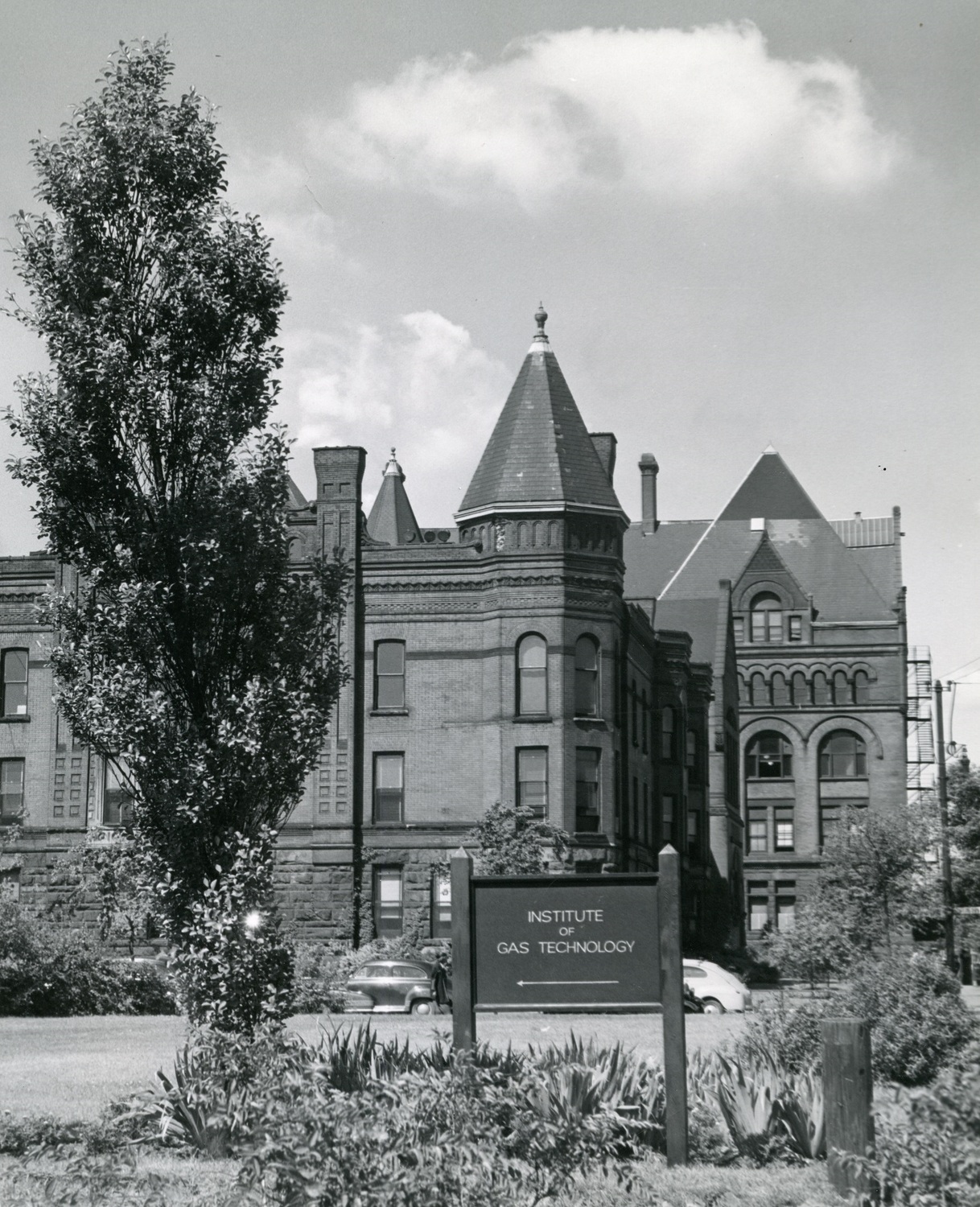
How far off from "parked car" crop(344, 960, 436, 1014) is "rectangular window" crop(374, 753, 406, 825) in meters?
10.6

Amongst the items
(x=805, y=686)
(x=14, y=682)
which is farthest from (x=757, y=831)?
(x=14, y=682)

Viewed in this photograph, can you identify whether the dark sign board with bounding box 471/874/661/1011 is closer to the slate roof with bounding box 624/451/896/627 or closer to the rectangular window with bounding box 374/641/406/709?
the rectangular window with bounding box 374/641/406/709

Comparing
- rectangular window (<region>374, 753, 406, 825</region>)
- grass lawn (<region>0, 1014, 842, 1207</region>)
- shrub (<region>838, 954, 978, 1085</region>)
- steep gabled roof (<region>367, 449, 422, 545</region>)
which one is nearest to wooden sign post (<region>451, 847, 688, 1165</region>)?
grass lawn (<region>0, 1014, 842, 1207</region>)

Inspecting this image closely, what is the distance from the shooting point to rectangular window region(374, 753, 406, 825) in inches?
1767

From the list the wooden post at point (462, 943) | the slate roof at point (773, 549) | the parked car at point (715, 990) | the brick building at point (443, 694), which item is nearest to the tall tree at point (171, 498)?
the wooden post at point (462, 943)

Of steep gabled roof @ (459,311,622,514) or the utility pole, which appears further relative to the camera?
steep gabled roof @ (459,311,622,514)

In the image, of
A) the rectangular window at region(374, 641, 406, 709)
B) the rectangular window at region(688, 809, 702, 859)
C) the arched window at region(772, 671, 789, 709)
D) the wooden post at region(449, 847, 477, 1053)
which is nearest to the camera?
the wooden post at region(449, 847, 477, 1053)

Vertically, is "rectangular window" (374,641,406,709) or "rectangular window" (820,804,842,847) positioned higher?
"rectangular window" (374,641,406,709)

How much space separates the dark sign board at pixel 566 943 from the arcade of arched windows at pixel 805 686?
2593 inches

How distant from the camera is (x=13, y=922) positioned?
3081cm

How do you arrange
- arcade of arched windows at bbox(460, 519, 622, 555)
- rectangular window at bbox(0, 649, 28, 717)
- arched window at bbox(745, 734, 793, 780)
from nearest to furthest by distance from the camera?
arcade of arched windows at bbox(460, 519, 622, 555)
rectangular window at bbox(0, 649, 28, 717)
arched window at bbox(745, 734, 793, 780)

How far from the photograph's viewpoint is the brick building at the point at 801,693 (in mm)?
75812

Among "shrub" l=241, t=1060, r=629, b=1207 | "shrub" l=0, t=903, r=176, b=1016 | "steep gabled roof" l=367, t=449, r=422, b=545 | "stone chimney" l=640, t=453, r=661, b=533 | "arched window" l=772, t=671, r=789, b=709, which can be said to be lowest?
"shrub" l=0, t=903, r=176, b=1016

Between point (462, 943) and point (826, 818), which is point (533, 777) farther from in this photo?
point (826, 818)
